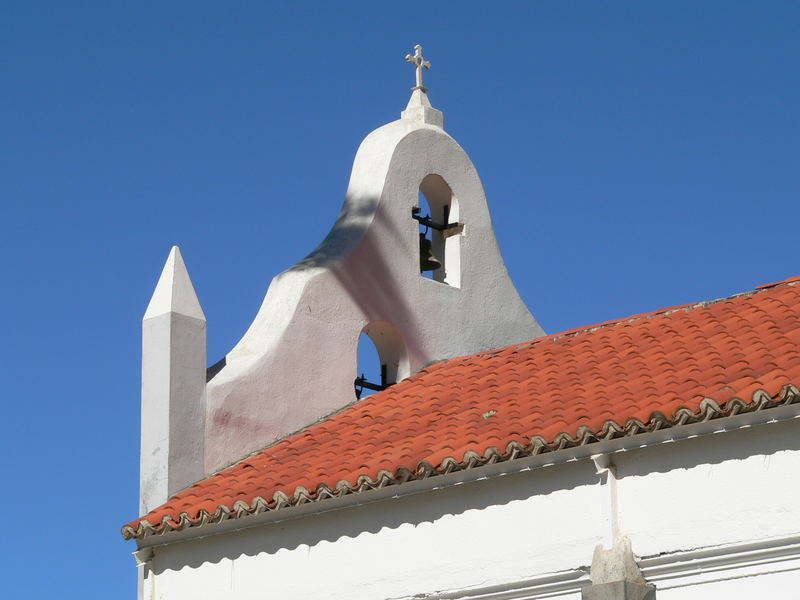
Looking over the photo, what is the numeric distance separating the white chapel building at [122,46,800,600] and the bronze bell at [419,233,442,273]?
3 cm

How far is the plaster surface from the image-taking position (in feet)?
46.9

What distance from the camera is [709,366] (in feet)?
37.6

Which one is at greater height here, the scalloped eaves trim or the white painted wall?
the scalloped eaves trim

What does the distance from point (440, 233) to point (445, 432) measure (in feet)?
15.9

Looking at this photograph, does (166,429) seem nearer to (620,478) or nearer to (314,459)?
(314,459)

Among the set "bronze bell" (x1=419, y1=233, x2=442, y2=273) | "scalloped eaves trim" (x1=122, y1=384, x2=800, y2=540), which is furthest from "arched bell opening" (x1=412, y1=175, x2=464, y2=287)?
"scalloped eaves trim" (x1=122, y1=384, x2=800, y2=540)

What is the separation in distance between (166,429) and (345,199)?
3.63 m

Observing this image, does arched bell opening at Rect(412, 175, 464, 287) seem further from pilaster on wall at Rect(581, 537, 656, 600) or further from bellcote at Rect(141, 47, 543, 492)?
pilaster on wall at Rect(581, 537, 656, 600)

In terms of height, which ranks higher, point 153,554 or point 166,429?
point 166,429

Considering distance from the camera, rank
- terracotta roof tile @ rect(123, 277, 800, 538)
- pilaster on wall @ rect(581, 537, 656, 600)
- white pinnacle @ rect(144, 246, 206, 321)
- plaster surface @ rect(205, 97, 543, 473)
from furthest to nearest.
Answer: plaster surface @ rect(205, 97, 543, 473), white pinnacle @ rect(144, 246, 206, 321), terracotta roof tile @ rect(123, 277, 800, 538), pilaster on wall @ rect(581, 537, 656, 600)

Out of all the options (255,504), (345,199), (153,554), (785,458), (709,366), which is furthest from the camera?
(345,199)

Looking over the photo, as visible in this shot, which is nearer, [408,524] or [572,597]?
[572,597]

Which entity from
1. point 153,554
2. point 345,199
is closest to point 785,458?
point 153,554

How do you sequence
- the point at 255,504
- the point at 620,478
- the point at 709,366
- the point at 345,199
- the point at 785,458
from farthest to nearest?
the point at 345,199
the point at 255,504
the point at 709,366
the point at 620,478
the point at 785,458
